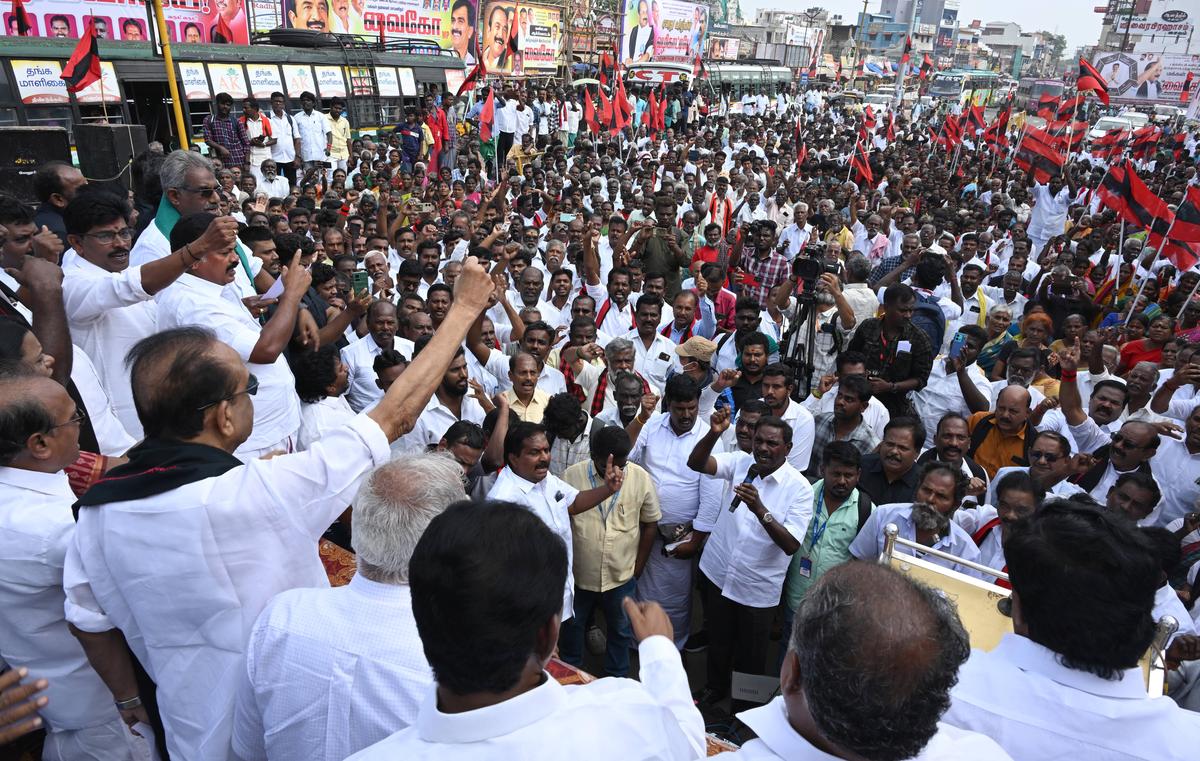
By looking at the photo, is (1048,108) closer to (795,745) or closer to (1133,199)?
(1133,199)

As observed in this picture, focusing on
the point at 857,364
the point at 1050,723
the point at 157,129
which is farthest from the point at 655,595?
the point at 157,129

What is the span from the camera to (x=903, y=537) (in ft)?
11.4

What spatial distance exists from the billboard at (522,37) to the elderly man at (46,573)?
2725 centimetres

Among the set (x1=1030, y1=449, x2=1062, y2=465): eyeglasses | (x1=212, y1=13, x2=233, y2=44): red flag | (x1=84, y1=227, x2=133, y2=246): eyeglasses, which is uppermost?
(x1=212, y1=13, x2=233, y2=44): red flag

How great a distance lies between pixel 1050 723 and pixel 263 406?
9.36 ft

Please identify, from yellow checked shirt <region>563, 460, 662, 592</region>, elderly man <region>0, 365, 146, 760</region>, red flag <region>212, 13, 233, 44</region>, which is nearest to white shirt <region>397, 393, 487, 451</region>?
yellow checked shirt <region>563, 460, 662, 592</region>

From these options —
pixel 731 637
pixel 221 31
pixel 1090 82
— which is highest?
pixel 221 31

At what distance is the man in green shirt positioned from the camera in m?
3.62

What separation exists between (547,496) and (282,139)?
11338 mm

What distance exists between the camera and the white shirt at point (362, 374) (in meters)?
4.51

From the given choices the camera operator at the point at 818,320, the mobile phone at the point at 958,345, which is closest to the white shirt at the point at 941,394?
the mobile phone at the point at 958,345

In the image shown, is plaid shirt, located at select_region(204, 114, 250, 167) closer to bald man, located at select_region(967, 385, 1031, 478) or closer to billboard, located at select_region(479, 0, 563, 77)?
bald man, located at select_region(967, 385, 1031, 478)

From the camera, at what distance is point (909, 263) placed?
764 cm

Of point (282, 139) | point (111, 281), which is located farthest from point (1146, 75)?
point (111, 281)
